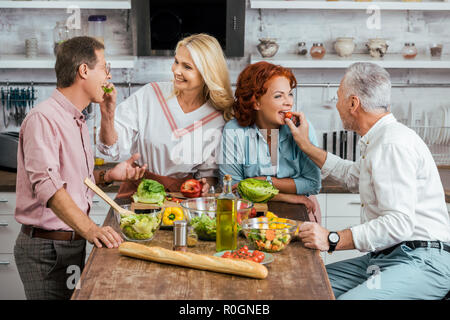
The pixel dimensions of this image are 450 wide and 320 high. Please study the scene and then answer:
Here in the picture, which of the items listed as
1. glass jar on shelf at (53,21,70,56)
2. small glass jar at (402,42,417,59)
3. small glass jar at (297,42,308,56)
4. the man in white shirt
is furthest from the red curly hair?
Result: glass jar on shelf at (53,21,70,56)

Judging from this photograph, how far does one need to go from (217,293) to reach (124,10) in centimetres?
323

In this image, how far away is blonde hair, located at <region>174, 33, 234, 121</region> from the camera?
3025 mm

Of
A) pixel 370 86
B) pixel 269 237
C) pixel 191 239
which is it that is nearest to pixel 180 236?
pixel 191 239

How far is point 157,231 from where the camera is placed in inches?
91.0

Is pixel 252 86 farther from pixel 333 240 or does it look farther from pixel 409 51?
pixel 409 51

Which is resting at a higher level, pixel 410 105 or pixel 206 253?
pixel 410 105

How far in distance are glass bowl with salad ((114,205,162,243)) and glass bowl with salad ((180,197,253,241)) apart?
16 centimetres

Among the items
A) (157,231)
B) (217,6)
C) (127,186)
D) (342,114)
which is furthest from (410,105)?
A: (157,231)

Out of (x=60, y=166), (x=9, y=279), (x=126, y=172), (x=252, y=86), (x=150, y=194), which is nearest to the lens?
(x=60, y=166)

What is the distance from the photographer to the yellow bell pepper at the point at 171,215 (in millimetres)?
2461

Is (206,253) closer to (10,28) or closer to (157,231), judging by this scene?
(157,231)

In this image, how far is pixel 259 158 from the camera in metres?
3.08

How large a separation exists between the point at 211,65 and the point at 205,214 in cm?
103

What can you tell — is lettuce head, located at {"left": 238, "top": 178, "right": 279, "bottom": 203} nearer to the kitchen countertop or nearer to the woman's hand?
the woman's hand
